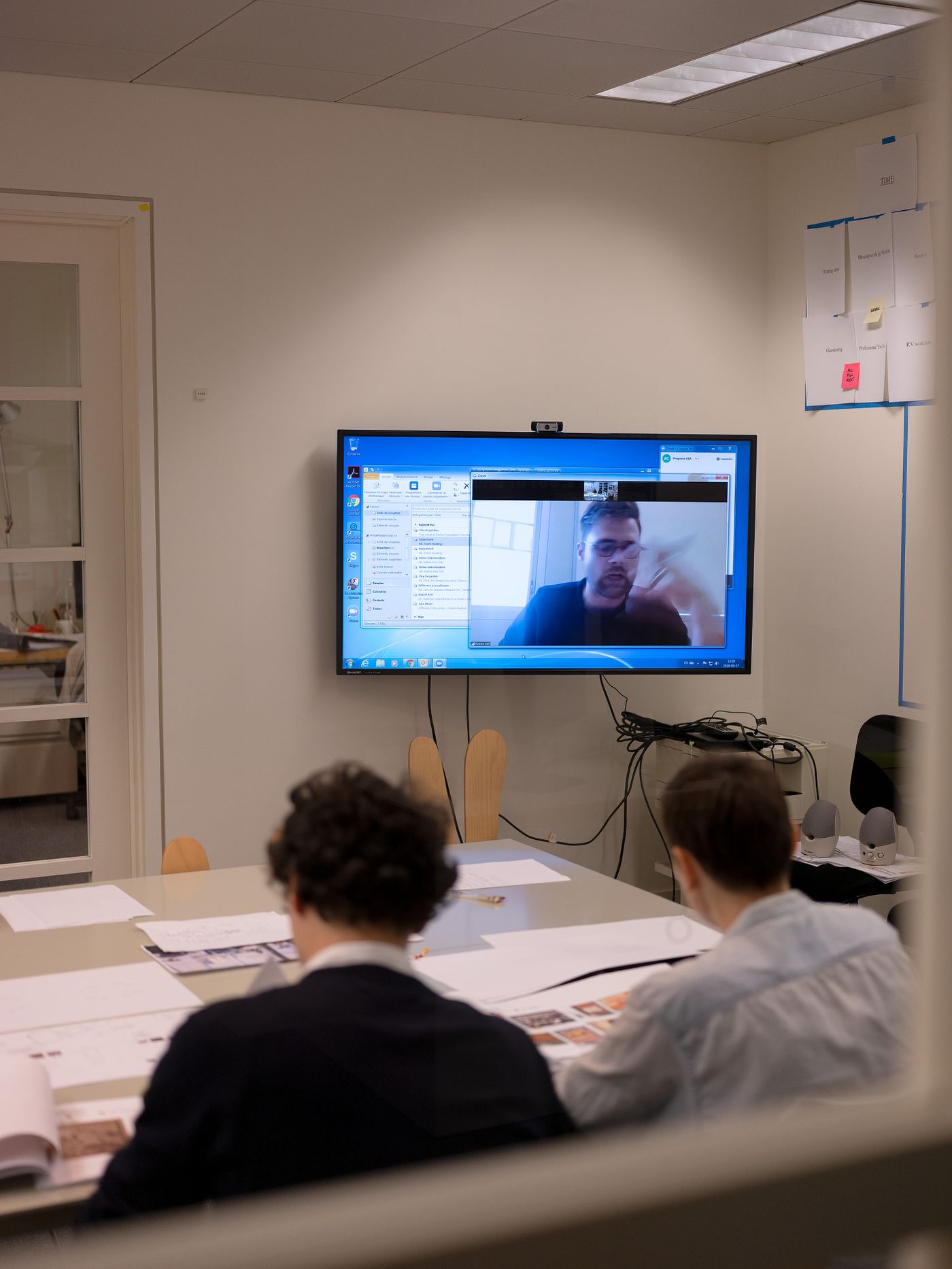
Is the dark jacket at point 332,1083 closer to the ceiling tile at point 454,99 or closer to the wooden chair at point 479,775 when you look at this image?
the wooden chair at point 479,775

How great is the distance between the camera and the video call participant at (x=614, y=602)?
335 centimetres

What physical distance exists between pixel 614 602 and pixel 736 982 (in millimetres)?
2536

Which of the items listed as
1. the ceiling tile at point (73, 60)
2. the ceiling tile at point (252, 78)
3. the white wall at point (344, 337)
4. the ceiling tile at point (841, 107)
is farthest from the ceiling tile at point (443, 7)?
the ceiling tile at point (841, 107)

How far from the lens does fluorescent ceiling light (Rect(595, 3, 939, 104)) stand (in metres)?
2.89

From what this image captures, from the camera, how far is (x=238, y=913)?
1.88 metres

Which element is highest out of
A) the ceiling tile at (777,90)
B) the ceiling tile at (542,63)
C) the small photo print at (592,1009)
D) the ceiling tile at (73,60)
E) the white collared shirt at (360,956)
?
the ceiling tile at (777,90)

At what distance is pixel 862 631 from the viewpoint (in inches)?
134

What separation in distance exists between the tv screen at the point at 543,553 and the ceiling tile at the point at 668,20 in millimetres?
957

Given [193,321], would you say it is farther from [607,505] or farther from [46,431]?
[607,505]

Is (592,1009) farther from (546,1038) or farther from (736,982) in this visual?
(736,982)

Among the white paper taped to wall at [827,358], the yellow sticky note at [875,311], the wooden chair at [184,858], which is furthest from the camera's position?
the white paper taped to wall at [827,358]

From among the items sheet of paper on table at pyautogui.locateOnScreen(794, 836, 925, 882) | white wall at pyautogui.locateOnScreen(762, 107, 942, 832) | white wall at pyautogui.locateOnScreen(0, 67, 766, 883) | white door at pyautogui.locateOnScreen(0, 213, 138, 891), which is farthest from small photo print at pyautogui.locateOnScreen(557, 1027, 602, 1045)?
white door at pyautogui.locateOnScreen(0, 213, 138, 891)

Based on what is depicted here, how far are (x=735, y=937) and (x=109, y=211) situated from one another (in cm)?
274

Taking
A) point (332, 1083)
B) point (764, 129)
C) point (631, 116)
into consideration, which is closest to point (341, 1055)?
point (332, 1083)
